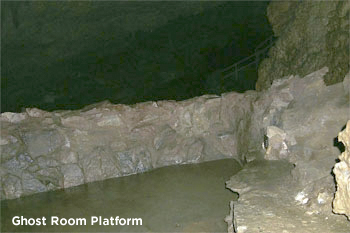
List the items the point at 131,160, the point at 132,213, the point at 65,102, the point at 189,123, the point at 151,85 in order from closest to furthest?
the point at 132,213
the point at 131,160
the point at 189,123
the point at 65,102
the point at 151,85

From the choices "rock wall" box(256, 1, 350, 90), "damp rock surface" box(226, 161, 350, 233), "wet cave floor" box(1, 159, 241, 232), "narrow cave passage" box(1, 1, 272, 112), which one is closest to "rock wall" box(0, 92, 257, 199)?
"wet cave floor" box(1, 159, 241, 232)

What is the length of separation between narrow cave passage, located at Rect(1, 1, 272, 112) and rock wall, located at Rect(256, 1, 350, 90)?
172cm

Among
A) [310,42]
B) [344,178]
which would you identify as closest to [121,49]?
[310,42]

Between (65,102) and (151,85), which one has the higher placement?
(151,85)

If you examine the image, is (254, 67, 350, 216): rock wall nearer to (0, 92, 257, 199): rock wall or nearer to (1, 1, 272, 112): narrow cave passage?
(0, 92, 257, 199): rock wall

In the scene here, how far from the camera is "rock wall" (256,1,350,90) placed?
23.5ft

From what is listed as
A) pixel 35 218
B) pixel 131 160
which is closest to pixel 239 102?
pixel 131 160

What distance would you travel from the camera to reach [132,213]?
19.2ft

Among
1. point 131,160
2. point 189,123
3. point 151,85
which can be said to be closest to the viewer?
point 131,160

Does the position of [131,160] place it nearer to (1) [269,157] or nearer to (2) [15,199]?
(2) [15,199]

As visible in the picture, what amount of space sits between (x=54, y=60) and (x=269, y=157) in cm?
496

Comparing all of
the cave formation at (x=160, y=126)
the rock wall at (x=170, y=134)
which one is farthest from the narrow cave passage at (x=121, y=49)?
the rock wall at (x=170, y=134)

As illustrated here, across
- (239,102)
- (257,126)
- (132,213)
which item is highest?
(239,102)

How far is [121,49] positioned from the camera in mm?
9742
